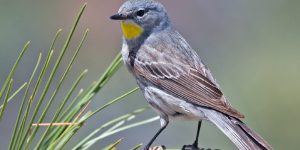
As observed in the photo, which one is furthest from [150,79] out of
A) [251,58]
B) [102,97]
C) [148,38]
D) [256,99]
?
[251,58]

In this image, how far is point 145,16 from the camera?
13.3 feet

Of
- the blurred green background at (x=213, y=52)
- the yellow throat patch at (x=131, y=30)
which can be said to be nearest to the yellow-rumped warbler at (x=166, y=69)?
the yellow throat patch at (x=131, y=30)

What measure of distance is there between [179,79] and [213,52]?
453cm

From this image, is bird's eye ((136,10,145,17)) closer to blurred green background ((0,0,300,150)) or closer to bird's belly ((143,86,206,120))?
bird's belly ((143,86,206,120))

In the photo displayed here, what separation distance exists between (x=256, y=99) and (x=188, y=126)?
68 centimetres

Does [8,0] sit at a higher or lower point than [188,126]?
higher

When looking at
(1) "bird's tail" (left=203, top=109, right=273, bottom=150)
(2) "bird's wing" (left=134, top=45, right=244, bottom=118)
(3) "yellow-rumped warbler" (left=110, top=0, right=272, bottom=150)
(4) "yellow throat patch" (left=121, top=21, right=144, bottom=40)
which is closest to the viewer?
(1) "bird's tail" (left=203, top=109, right=273, bottom=150)

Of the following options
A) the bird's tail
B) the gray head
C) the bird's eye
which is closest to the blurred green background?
the gray head

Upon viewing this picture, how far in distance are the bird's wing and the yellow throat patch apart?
0.52 ft

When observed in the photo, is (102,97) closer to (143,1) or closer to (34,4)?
(34,4)

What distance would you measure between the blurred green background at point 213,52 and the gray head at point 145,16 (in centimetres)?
199

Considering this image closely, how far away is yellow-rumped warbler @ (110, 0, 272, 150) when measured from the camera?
353 cm

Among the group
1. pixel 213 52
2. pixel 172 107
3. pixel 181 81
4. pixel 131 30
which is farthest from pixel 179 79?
pixel 213 52

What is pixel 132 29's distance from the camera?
404cm
